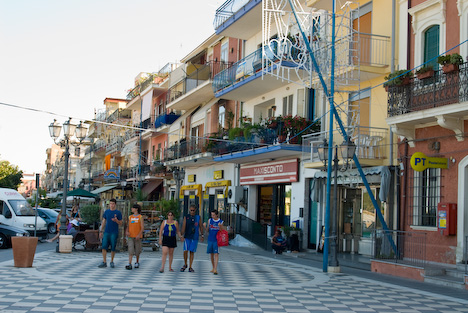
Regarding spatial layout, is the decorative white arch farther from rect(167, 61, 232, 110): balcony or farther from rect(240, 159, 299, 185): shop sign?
rect(167, 61, 232, 110): balcony

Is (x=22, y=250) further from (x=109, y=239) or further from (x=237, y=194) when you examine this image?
(x=237, y=194)

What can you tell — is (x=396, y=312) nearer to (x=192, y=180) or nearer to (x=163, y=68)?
(x=192, y=180)

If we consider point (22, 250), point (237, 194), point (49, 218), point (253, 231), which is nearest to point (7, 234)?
point (22, 250)

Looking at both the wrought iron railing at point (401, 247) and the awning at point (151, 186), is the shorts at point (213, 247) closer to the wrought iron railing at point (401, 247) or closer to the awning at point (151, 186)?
the wrought iron railing at point (401, 247)

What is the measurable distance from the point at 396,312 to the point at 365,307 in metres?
0.63

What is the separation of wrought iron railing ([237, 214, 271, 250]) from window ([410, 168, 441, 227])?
8354mm

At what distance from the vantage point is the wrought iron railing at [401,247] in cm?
1512

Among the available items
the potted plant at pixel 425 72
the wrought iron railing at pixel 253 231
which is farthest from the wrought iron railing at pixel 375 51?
the wrought iron railing at pixel 253 231

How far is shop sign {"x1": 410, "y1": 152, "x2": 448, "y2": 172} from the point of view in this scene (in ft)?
52.1

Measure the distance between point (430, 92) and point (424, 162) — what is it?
190cm

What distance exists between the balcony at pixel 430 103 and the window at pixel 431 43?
1442 mm

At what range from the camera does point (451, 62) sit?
14.7 metres

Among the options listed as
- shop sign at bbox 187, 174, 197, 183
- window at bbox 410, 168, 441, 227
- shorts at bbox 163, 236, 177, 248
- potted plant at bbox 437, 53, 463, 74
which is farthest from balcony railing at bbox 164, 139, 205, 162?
potted plant at bbox 437, 53, 463, 74

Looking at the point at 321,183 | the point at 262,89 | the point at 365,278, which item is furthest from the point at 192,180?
the point at 365,278
